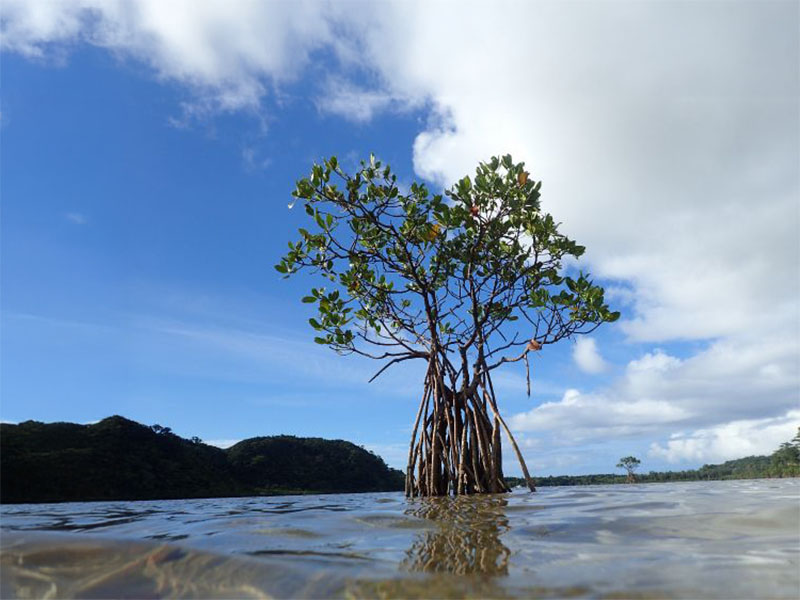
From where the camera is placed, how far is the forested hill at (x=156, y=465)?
35344 mm

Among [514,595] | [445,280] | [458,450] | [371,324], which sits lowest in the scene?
[514,595]

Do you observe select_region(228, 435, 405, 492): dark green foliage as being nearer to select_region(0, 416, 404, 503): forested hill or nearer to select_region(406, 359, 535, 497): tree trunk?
select_region(0, 416, 404, 503): forested hill

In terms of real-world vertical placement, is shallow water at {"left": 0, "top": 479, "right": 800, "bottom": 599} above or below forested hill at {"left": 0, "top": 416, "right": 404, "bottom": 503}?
below

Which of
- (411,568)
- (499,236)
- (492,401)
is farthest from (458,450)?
(411,568)

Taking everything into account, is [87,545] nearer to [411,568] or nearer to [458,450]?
[411,568]

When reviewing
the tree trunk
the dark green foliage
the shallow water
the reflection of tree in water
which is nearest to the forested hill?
the dark green foliage

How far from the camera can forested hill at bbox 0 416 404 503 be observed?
35.3m

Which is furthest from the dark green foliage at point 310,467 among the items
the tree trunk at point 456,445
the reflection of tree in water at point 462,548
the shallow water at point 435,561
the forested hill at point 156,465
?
the shallow water at point 435,561

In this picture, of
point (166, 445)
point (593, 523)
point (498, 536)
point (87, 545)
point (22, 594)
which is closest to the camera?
point (22, 594)

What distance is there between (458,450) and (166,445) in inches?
1980

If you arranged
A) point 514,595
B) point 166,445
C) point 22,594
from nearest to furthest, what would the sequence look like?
point 514,595
point 22,594
point 166,445

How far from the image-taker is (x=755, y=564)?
2215 millimetres

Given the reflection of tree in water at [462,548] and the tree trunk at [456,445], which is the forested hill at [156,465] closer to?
the tree trunk at [456,445]

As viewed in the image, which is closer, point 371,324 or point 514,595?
point 514,595
